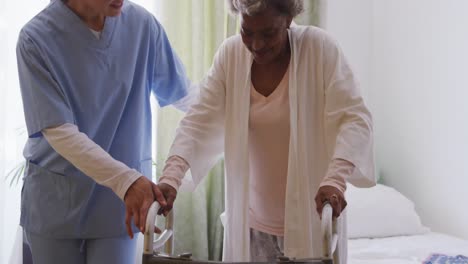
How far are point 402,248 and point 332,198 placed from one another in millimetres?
1493

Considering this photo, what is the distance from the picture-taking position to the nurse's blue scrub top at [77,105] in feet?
4.87

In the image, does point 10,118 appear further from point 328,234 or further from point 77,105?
point 328,234

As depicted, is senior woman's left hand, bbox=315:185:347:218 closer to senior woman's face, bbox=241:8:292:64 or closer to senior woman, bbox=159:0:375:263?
senior woman, bbox=159:0:375:263

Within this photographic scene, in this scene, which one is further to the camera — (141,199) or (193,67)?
(193,67)

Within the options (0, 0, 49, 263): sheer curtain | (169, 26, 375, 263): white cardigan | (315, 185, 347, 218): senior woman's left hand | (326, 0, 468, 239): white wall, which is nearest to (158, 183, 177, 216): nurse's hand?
(169, 26, 375, 263): white cardigan

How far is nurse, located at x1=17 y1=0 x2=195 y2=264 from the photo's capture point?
1.48 metres

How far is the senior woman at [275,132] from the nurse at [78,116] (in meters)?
0.19

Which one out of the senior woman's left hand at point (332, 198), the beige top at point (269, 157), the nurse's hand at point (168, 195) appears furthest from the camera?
the beige top at point (269, 157)

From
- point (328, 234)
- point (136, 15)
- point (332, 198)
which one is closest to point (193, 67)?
point (136, 15)

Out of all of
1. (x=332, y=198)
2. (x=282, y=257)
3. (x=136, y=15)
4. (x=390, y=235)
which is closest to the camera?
(x=282, y=257)

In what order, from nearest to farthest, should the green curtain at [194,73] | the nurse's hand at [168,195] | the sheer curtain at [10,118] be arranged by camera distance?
the nurse's hand at [168,195]
the sheer curtain at [10,118]
the green curtain at [194,73]

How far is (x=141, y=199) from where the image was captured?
1.35m

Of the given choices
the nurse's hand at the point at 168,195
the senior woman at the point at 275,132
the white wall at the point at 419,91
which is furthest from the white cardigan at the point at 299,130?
the white wall at the point at 419,91

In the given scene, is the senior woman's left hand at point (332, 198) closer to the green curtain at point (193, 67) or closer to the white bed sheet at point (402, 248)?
the white bed sheet at point (402, 248)
